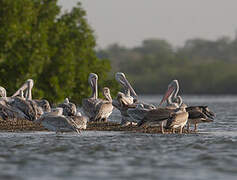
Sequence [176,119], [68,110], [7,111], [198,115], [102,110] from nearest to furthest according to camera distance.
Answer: [176,119]
[198,115]
[68,110]
[102,110]
[7,111]

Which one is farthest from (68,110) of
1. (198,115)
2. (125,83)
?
(198,115)

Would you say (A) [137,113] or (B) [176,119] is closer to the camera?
(B) [176,119]

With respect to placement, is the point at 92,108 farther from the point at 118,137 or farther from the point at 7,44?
the point at 7,44

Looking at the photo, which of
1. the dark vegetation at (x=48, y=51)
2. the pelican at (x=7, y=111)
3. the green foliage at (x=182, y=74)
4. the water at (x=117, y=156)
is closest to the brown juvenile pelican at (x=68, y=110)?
the pelican at (x=7, y=111)

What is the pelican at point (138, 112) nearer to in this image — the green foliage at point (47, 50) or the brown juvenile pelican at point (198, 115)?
the brown juvenile pelican at point (198, 115)

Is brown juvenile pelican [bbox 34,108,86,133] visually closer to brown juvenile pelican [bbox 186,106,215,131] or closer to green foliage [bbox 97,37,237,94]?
brown juvenile pelican [bbox 186,106,215,131]

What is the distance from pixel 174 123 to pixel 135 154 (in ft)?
11.4

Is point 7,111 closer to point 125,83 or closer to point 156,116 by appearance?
point 125,83

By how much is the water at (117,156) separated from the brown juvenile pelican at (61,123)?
0.63ft

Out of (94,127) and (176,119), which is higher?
(176,119)

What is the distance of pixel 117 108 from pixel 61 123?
11.1 feet

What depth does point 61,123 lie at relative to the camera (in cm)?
1759

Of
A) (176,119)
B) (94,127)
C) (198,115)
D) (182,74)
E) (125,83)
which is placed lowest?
(94,127)

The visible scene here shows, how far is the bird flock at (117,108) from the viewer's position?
58.2 ft
